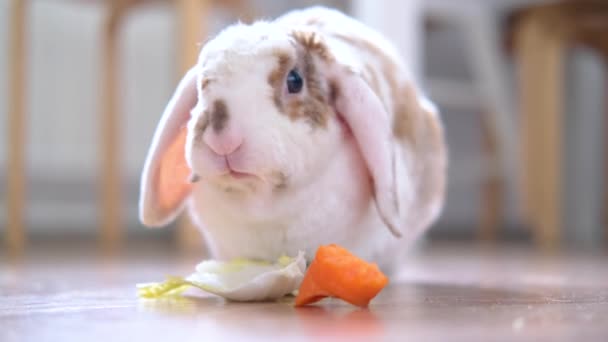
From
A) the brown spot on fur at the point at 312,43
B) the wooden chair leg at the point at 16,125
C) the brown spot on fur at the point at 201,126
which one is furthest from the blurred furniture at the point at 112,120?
the brown spot on fur at the point at 201,126

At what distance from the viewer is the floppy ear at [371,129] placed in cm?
94

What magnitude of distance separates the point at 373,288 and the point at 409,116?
389mm

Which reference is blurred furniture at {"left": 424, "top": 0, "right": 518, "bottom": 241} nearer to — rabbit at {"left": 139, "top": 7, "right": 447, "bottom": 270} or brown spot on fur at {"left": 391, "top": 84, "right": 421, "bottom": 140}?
brown spot on fur at {"left": 391, "top": 84, "right": 421, "bottom": 140}

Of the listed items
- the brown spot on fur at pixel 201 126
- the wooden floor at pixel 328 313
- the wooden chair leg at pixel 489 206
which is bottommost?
the wooden chair leg at pixel 489 206

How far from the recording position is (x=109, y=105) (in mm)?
2629

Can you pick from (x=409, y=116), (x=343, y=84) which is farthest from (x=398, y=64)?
(x=343, y=84)

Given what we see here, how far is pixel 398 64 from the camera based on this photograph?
1.15 m

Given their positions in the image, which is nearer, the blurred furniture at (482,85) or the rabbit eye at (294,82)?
the rabbit eye at (294,82)

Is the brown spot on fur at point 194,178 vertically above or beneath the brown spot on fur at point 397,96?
beneath

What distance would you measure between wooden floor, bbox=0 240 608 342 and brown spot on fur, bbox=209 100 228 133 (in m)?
0.18

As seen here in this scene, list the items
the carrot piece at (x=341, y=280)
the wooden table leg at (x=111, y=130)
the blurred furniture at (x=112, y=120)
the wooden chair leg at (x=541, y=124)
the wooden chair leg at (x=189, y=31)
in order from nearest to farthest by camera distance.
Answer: the carrot piece at (x=341, y=280)
the wooden chair leg at (x=189, y=31)
the blurred furniture at (x=112, y=120)
the wooden table leg at (x=111, y=130)
the wooden chair leg at (x=541, y=124)

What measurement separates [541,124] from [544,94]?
104 mm

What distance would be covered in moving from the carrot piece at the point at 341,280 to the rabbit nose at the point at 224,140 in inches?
5.5

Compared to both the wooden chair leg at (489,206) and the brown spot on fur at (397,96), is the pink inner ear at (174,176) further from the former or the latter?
the wooden chair leg at (489,206)
